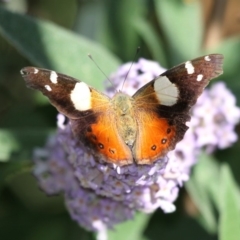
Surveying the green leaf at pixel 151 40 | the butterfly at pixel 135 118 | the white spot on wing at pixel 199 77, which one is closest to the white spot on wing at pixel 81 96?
the butterfly at pixel 135 118

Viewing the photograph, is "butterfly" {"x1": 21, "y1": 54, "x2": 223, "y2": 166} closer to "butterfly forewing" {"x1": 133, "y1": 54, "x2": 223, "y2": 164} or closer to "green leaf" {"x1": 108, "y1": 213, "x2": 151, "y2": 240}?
"butterfly forewing" {"x1": 133, "y1": 54, "x2": 223, "y2": 164}

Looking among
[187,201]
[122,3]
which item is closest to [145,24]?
[122,3]

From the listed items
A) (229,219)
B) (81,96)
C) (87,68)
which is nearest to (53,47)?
(87,68)

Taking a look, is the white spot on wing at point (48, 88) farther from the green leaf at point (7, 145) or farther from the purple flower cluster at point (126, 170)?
the green leaf at point (7, 145)

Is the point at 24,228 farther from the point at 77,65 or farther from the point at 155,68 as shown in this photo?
the point at 155,68

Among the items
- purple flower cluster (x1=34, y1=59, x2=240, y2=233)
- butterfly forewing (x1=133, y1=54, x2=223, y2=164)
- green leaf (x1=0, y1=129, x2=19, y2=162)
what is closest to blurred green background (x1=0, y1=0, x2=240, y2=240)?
green leaf (x1=0, y1=129, x2=19, y2=162)
